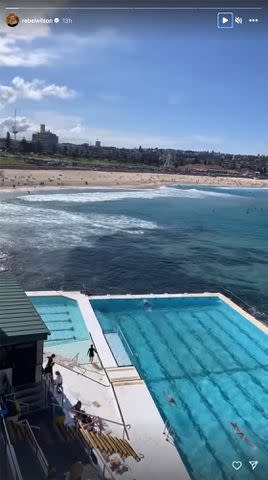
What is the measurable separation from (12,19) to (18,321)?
5.44 meters

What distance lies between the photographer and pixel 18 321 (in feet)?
25.1

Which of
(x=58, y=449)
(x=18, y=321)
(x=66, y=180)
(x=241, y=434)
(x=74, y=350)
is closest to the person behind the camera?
(x=58, y=449)

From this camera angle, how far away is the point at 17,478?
16.4ft

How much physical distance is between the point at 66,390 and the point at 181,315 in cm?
883

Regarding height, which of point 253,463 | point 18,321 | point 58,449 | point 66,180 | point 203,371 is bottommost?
point 253,463

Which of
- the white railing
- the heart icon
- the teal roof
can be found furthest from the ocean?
the white railing

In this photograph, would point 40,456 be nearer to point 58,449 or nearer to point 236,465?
point 58,449

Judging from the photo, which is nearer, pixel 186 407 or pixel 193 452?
pixel 193 452

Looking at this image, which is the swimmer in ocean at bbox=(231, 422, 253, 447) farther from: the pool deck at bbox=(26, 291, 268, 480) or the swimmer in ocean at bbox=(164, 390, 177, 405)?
the pool deck at bbox=(26, 291, 268, 480)

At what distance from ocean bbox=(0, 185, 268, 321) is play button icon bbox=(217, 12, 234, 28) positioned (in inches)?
734

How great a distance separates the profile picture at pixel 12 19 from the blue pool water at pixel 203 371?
909 centimetres

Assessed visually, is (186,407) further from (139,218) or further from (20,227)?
(139,218)

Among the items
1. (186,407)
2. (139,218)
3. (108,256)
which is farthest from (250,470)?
(139,218)

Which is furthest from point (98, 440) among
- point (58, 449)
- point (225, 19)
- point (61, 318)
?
point (61, 318)
